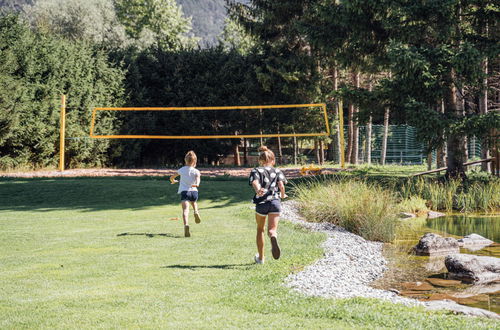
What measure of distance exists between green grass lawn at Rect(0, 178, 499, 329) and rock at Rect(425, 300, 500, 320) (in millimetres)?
380

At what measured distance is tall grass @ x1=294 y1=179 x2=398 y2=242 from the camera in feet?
31.8

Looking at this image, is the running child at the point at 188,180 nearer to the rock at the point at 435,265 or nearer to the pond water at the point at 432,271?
the pond water at the point at 432,271

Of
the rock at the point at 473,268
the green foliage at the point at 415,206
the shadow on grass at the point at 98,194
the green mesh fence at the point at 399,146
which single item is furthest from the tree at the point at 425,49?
the green mesh fence at the point at 399,146

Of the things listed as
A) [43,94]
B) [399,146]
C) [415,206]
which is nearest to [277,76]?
[43,94]

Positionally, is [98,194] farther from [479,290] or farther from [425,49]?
[479,290]

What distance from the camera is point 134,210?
1178 centimetres

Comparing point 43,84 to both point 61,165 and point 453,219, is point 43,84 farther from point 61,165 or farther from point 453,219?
point 453,219

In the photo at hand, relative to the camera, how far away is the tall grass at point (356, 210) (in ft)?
31.8

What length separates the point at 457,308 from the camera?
543 cm

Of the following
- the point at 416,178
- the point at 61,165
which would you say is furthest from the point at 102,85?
the point at 416,178

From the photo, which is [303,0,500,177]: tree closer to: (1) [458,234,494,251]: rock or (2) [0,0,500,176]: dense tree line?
(2) [0,0,500,176]: dense tree line

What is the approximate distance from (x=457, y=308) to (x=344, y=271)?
161cm

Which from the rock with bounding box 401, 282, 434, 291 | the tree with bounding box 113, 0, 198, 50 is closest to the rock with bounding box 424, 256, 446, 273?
the rock with bounding box 401, 282, 434, 291

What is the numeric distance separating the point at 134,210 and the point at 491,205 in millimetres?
8398
